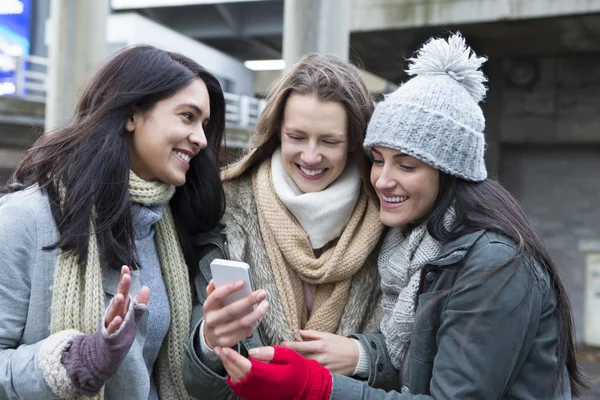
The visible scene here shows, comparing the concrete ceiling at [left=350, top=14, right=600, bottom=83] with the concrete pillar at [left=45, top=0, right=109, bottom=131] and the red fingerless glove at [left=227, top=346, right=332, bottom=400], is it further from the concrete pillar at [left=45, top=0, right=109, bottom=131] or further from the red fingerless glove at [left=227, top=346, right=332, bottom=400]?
the red fingerless glove at [left=227, top=346, right=332, bottom=400]

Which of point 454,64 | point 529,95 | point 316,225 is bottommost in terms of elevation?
point 316,225

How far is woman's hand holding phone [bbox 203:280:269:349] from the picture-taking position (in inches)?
77.1

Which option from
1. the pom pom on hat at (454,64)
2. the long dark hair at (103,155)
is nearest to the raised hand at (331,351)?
the long dark hair at (103,155)

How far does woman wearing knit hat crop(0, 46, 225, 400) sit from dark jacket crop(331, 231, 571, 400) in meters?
0.67

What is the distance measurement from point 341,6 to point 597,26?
440cm

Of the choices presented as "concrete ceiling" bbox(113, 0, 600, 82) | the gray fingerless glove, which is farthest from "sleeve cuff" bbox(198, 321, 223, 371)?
"concrete ceiling" bbox(113, 0, 600, 82)

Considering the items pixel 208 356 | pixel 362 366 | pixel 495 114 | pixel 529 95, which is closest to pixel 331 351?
pixel 362 366

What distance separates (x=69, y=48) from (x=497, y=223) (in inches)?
284

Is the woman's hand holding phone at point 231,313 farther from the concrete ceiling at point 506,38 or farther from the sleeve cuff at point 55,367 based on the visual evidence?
the concrete ceiling at point 506,38

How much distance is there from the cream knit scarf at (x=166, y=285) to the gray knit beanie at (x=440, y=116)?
30.1 inches

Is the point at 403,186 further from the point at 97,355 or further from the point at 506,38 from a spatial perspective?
the point at 506,38

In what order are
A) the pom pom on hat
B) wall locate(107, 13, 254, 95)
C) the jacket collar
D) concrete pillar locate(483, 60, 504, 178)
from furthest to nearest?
wall locate(107, 13, 254, 95) → concrete pillar locate(483, 60, 504, 178) → the pom pom on hat → the jacket collar

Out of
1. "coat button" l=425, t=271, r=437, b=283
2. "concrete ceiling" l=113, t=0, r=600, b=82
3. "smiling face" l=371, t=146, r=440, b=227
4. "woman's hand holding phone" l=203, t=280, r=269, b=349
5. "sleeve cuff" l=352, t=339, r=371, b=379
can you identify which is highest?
"concrete ceiling" l=113, t=0, r=600, b=82

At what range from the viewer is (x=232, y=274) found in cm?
195
